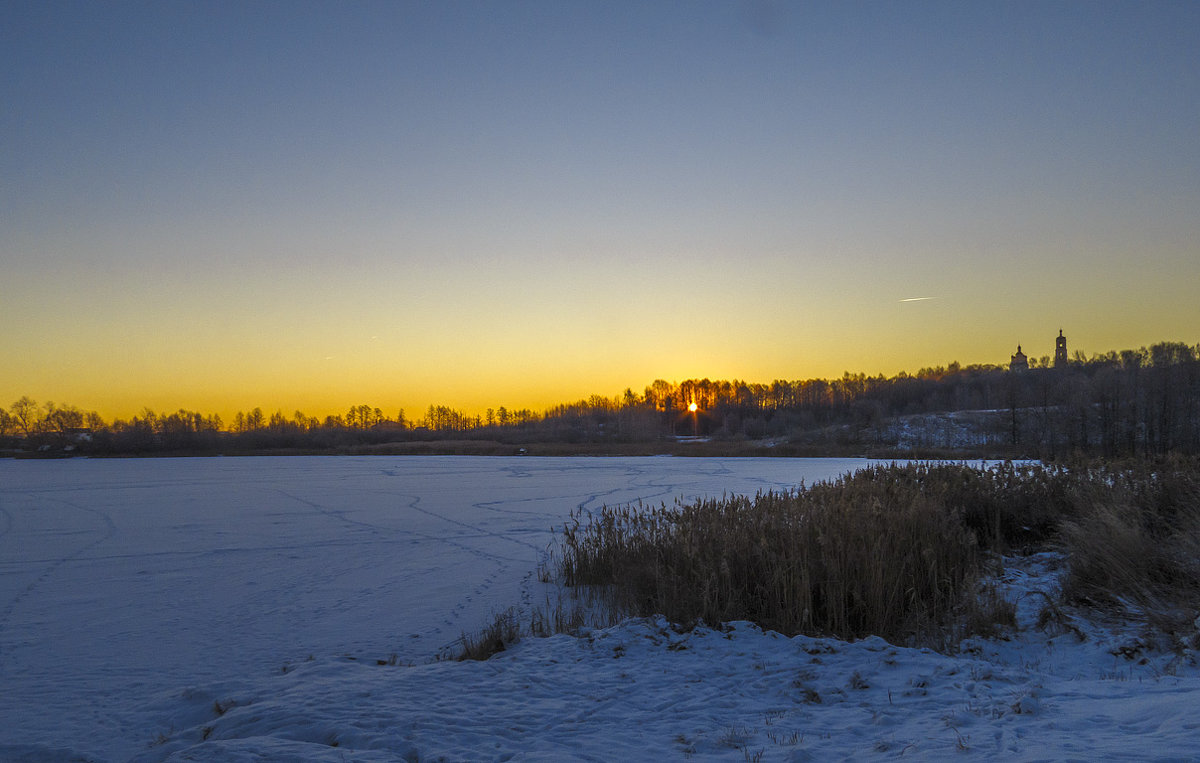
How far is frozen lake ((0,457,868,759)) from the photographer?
4.99 metres

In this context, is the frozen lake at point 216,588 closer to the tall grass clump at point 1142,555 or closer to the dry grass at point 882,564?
the dry grass at point 882,564

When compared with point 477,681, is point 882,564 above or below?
above

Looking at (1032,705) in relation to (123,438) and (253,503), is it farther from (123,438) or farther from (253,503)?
(123,438)

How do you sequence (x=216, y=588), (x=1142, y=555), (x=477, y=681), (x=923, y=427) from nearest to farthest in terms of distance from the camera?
(x=477, y=681) → (x=1142, y=555) → (x=216, y=588) → (x=923, y=427)

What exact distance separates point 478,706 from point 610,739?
943mm

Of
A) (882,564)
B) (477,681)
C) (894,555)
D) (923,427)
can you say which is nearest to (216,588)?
(477,681)

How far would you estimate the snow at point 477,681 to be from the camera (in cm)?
341

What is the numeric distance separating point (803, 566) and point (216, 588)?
7.11 meters

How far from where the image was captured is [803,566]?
6.45m

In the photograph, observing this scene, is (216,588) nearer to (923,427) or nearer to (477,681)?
(477,681)

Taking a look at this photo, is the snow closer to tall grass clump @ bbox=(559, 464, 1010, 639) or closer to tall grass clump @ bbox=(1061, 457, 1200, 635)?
tall grass clump @ bbox=(1061, 457, 1200, 635)

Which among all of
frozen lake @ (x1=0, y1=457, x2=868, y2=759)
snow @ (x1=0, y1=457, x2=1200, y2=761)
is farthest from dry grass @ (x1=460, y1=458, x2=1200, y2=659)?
frozen lake @ (x1=0, y1=457, x2=868, y2=759)

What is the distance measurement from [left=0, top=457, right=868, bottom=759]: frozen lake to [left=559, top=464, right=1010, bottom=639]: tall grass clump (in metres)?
1.55

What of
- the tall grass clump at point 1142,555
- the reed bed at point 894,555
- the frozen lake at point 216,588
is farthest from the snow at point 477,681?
the reed bed at point 894,555
